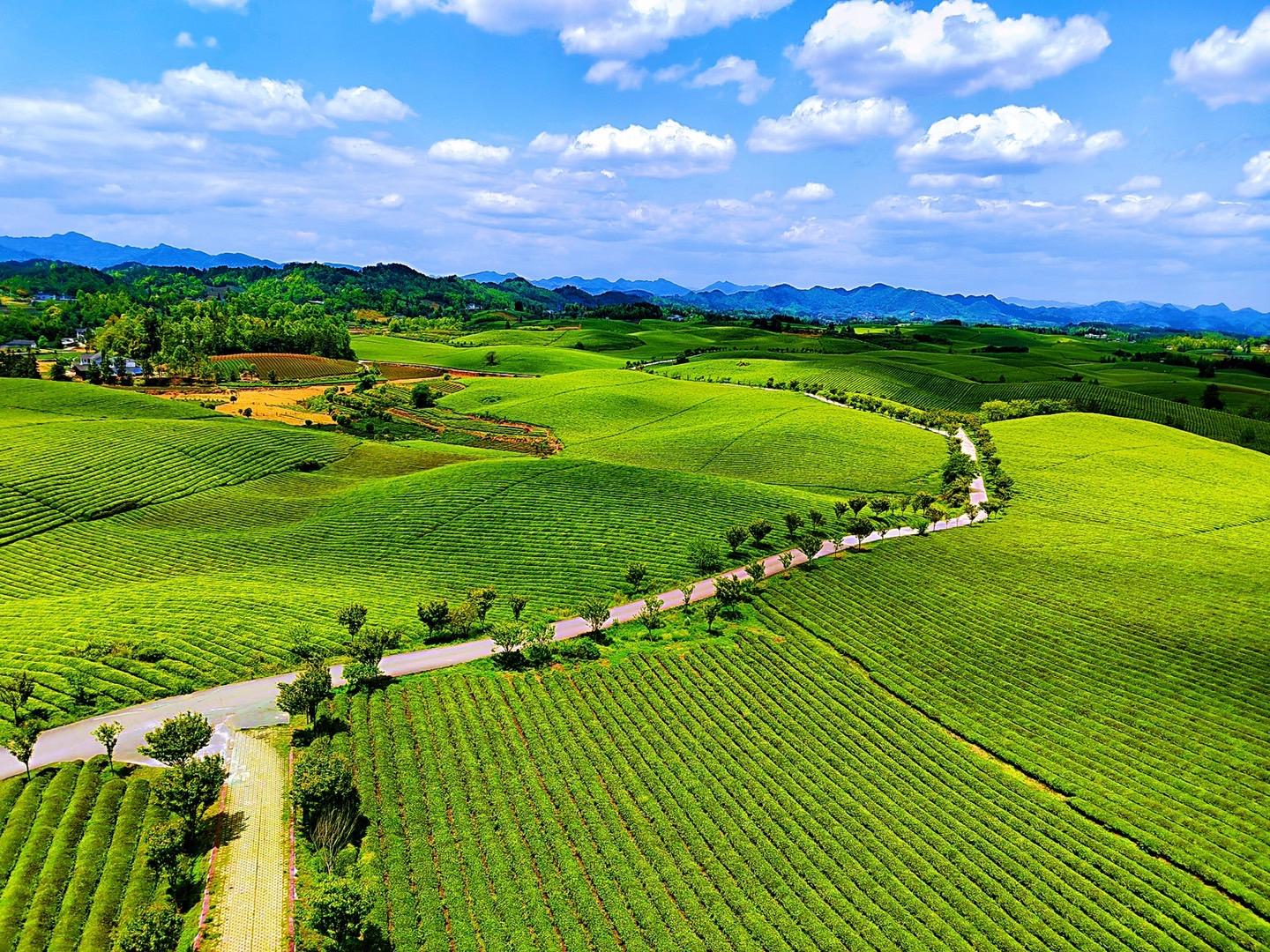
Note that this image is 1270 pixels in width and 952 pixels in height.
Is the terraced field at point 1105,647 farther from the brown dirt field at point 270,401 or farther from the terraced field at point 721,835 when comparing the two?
the brown dirt field at point 270,401

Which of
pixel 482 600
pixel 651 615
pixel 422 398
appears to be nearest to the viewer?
pixel 482 600

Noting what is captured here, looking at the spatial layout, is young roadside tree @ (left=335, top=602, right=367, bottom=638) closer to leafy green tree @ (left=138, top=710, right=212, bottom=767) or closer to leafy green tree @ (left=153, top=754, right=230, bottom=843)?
leafy green tree @ (left=138, top=710, right=212, bottom=767)

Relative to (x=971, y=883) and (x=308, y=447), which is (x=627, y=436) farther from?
(x=971, y=883)

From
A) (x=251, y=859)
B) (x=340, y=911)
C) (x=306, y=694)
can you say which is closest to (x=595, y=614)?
(x=306, y=694)

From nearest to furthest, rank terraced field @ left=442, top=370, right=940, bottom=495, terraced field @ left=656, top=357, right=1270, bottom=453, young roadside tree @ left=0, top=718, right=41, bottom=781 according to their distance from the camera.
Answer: young roadside tree @ left=0, top=718, right=41, bottom=781 < terraced field @ left=442, top=370, right=940, bottom=495 < terraced field @ left=656, top=357, right=1270, bottom=453

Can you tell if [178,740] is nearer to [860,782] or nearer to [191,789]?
[191,789]

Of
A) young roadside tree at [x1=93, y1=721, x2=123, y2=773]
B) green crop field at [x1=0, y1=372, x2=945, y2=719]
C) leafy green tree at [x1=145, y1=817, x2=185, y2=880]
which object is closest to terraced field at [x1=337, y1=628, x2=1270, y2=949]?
leafy green tree at [x1=145, y1=817, x2=185, y2=880]

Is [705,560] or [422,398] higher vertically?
[422,398]

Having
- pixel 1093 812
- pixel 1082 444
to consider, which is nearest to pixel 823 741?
pixel 1093 812
